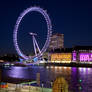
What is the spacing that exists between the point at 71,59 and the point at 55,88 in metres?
115

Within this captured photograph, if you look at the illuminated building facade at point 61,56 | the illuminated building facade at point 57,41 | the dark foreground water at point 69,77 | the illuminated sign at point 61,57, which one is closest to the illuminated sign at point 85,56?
the illuminated building facade at point 61,56

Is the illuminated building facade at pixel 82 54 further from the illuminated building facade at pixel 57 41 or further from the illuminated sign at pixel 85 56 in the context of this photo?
the illuminated building facade at pixel 57 41

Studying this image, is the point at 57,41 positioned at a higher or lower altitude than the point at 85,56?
higher

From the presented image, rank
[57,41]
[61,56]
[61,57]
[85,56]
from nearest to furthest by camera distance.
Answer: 1. [85,56]
2. [61,57]
3. [61,56]
4. [57,41]

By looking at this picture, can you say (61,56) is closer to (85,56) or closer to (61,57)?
(61,57)

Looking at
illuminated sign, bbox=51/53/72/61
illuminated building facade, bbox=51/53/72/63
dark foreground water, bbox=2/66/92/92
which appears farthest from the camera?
illuminated sign, bbox=51/53/72/61

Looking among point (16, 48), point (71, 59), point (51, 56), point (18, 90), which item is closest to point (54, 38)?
point (51, 56)

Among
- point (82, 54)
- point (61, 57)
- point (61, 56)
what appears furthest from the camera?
point (61, 56)

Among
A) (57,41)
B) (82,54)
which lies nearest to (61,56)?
(82,54)

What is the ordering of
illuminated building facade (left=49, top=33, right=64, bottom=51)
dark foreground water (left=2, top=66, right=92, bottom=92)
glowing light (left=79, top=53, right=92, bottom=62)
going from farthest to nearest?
illuminated building facade (left=49, top=33, right=64, bottom=51)
glowing light (left=79, top=53, right=92, bottom=62)
dark foreground water (left=2, top=66, right=92, bottom=92)

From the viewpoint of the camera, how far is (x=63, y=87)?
711cm

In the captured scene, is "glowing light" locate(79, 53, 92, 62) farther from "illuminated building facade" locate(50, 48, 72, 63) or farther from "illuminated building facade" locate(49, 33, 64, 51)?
"illuminated building facade" locate(49, 33, 64, 51)

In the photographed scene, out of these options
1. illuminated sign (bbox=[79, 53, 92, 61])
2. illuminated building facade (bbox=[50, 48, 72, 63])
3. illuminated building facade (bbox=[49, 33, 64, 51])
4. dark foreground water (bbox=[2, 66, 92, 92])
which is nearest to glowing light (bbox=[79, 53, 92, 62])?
illuminated sign (bbox=[79, 53, 92, 61])

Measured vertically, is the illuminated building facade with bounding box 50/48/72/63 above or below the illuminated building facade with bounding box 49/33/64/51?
below
